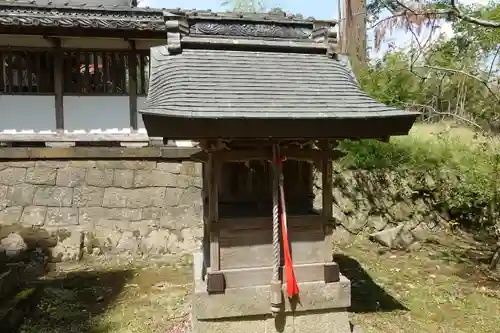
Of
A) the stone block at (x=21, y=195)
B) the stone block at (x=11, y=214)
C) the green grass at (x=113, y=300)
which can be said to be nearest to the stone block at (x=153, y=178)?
the green grass at (x=113, y=300)

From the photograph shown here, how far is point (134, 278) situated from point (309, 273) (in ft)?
11.4

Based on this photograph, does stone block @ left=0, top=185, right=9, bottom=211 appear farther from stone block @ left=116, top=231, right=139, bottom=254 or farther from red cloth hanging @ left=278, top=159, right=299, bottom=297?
red cloth hanging @ left=278, top=159, right=299, bottom=297

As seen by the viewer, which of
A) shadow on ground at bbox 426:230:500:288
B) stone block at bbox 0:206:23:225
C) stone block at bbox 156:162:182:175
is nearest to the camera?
shadow on ground at bbox 426:230:500:288

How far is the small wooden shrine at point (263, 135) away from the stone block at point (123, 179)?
155 inches

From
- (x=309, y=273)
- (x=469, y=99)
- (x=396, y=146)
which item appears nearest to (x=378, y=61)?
(x=469, y=99)

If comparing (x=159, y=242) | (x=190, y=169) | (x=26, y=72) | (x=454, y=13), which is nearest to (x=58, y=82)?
(x=26, y=72)

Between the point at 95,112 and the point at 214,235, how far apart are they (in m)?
5.48

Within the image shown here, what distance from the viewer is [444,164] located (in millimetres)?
9016

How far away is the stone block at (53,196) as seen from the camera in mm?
7672

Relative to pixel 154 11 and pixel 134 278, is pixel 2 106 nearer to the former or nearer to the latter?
pixel 154 11

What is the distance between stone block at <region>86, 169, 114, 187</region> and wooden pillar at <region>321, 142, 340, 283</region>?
201 inches

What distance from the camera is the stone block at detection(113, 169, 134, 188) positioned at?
311 inches

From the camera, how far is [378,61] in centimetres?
1364

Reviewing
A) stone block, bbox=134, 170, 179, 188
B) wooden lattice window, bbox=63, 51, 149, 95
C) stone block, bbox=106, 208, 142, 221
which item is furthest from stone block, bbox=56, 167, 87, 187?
wooden lattice window, bbox=63, 51, 149, 95
